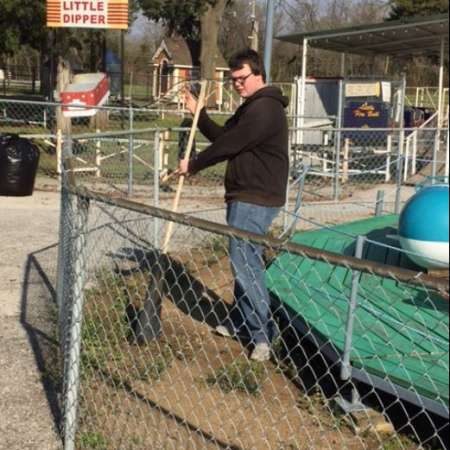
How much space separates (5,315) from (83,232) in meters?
2.58

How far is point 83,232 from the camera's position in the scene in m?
3.77

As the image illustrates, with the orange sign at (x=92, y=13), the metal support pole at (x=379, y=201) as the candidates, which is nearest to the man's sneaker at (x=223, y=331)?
the metal support pole at (x=379, y=201)

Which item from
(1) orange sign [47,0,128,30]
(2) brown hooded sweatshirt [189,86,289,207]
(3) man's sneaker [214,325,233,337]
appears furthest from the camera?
(1) orange sign [47,0,128,30]

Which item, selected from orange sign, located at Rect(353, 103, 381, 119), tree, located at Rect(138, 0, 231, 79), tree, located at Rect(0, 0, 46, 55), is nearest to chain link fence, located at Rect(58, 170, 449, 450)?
orange sign, located at Rect(353, 103, 381, 119)

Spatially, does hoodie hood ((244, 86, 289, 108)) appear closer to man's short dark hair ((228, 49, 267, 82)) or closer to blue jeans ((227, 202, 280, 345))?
man's short dark hair ((228, 49, 267, 82))

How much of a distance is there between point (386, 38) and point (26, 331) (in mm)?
11301

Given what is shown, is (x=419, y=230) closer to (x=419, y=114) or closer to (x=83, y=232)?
(x=83, y=232)

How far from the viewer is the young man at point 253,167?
473 cm

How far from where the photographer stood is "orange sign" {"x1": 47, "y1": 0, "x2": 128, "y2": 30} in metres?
14.3

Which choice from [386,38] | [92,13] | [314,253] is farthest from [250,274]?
[386,38]

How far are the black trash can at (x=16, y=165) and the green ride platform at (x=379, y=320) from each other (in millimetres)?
6635

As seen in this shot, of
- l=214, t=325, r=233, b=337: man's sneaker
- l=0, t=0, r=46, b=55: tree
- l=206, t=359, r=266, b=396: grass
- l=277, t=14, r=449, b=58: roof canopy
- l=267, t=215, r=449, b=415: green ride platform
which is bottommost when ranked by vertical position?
l=206, t=359, r=266, b=396: grass

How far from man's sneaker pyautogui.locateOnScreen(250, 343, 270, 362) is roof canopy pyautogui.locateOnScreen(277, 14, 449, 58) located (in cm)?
858

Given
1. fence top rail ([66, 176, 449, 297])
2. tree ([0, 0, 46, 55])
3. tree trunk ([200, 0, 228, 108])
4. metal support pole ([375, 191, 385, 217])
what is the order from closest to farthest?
fence top rail ([66, 176, 449, 297])
metal support pole ([375, 191, 385, 217])
tree ([0, 0, 46, 55])
tree trunk ([200, 0, 228, 108])
